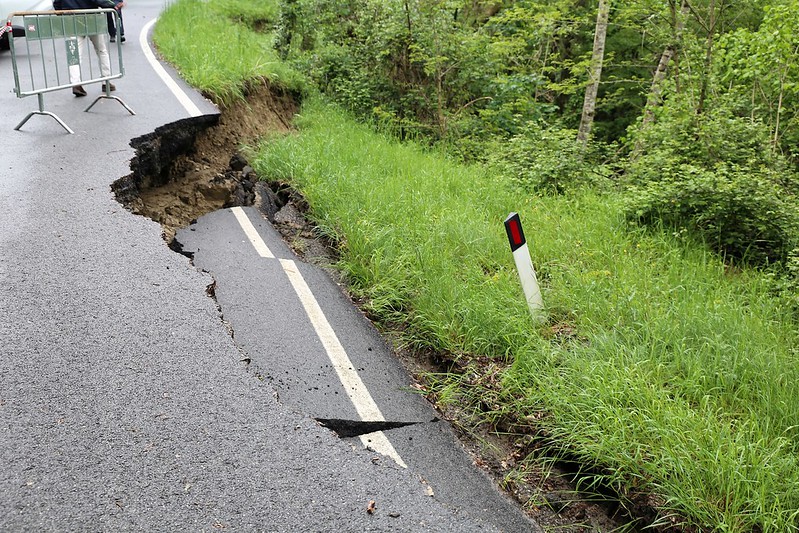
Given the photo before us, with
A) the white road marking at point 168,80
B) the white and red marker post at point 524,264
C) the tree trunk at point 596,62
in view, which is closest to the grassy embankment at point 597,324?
the white and red marker post at point 524,264

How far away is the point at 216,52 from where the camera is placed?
39.9ft

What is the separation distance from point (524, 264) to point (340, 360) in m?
1.56

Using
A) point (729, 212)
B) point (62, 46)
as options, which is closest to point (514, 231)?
point (729, 212)

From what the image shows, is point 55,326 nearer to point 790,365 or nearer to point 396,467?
point 396,467

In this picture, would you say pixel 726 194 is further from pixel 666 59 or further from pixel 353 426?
pixel 666 59

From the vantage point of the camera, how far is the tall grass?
11.4 feet

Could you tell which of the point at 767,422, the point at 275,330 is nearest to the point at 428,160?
the point at 275,330

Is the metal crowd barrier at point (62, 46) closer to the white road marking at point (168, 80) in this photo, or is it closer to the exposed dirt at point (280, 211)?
the white road marking at point (168, 80)

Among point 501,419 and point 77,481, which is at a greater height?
point 77,481

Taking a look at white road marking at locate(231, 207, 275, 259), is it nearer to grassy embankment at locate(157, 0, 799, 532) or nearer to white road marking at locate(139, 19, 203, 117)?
grassy embankment at locate(157, 0, 799, 532)

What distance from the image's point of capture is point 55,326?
4312mm

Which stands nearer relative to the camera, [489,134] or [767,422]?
[767,422]

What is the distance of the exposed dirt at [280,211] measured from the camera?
3.60 metres

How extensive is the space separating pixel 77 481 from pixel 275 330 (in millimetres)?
2126
